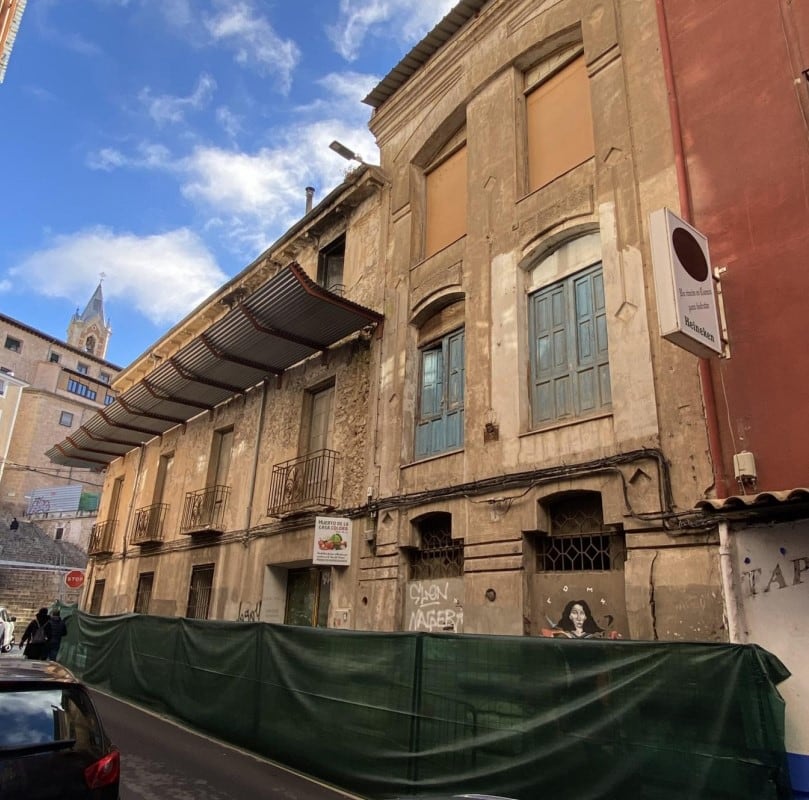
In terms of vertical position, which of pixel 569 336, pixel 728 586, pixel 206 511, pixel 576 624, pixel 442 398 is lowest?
pixel 576 624

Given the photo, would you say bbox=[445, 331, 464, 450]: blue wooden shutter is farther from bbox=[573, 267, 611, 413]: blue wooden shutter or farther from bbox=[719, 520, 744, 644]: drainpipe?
bbox=[719, 520, 744, 644]: drainpipe

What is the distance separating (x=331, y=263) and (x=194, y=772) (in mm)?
11241

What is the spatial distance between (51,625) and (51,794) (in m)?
12.8

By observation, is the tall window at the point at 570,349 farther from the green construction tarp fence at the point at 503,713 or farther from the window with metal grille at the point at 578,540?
the green construction tarp fence at the point at 503,713

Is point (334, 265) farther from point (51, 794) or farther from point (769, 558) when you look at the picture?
point (51, 794)

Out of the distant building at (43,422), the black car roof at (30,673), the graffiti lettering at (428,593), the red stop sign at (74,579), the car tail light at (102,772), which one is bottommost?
the car tail light at (102,772)

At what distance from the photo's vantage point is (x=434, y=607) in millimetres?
9664

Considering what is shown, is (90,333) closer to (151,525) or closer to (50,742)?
(151,525)

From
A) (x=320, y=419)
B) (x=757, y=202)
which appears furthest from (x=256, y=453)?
(x=757, y=202)

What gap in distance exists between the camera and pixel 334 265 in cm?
1545

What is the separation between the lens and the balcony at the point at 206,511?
15.4m

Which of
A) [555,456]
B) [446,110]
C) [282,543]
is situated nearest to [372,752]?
[555,456]

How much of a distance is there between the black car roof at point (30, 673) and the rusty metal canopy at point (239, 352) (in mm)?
7571

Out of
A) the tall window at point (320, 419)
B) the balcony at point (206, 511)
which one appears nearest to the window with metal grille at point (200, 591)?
the balcony at point (206, 511)
